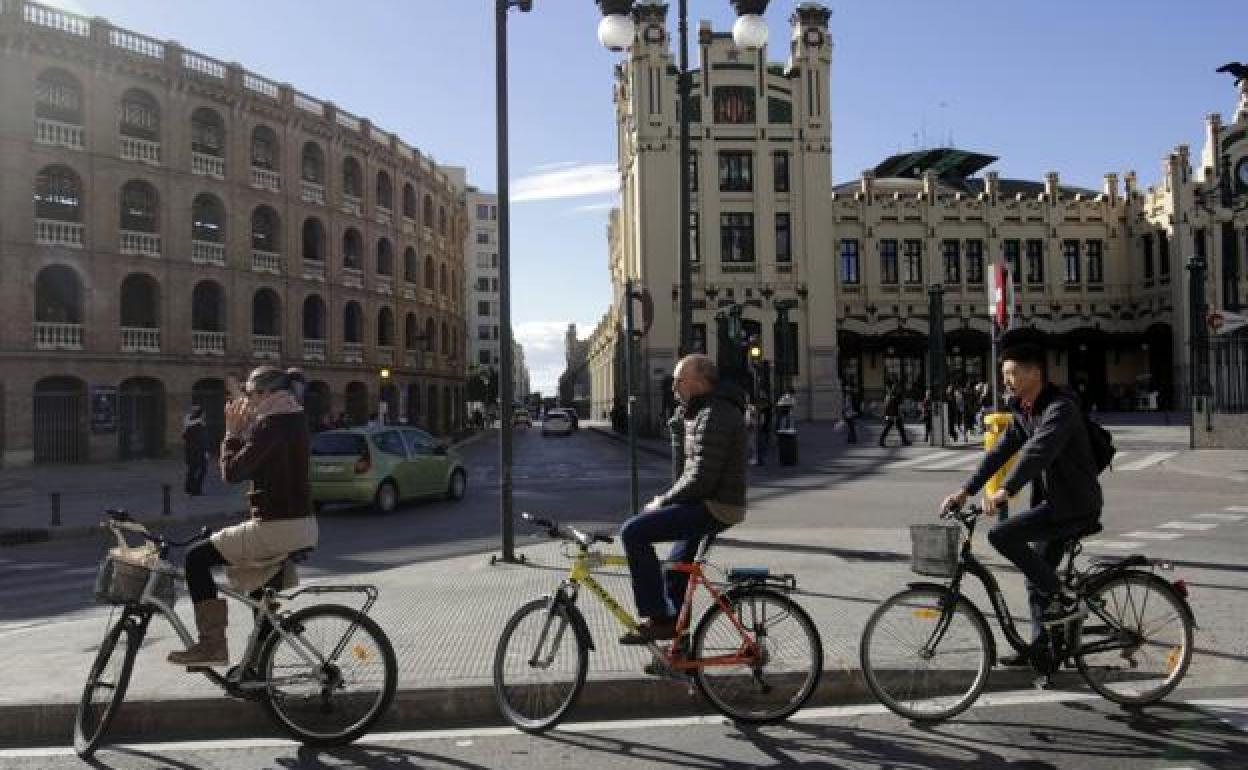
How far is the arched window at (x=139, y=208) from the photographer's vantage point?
3378cm

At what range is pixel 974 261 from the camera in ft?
166

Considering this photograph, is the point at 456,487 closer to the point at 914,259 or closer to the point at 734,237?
the point at 734,237

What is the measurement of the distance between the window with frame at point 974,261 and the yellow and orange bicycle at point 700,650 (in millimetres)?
48654

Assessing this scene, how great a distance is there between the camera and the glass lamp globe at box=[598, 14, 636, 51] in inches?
428

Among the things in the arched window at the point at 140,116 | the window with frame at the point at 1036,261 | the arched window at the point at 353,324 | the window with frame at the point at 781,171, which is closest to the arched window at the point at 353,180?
the arched window at the point at 353,324

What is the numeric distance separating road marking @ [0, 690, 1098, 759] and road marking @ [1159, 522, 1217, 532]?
25.3ft

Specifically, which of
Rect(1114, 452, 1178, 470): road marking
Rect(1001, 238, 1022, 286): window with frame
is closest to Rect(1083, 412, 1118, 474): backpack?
Rect(1114, 452, 1178, 470): road marking

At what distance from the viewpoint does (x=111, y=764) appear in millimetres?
4707

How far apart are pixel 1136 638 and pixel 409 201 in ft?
156

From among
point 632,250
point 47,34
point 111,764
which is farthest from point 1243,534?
point 632,250

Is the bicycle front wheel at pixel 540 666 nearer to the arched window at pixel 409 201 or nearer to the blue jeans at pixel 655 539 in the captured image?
the blue jeans at pixel 655 539

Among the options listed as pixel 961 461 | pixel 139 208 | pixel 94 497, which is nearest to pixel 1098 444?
pixel 961 461

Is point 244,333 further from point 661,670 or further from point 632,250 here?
point 661,670

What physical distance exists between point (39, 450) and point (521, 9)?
27.6 m
